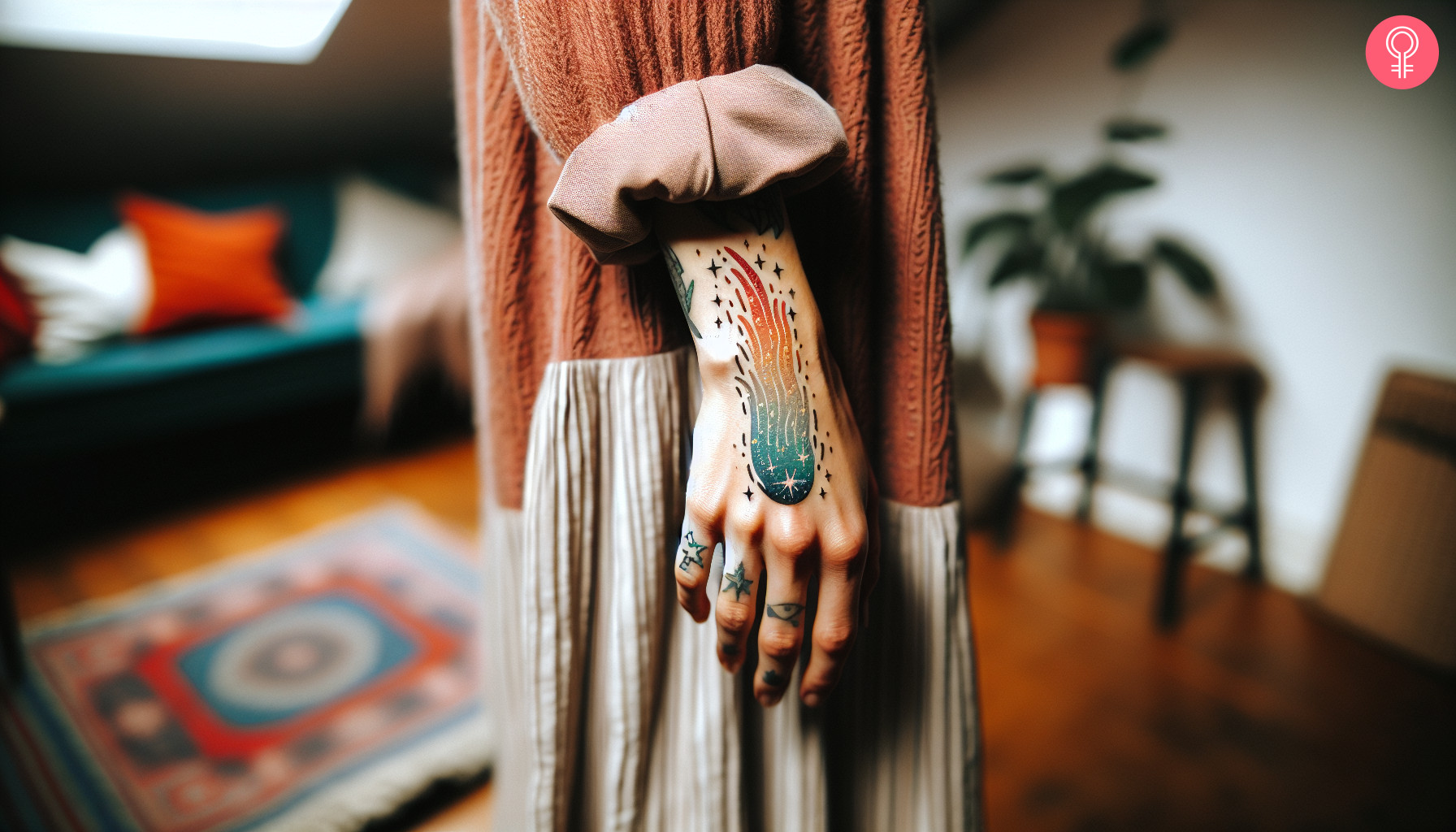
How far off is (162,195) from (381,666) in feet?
6.75

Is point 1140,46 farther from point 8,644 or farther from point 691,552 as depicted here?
point 8,644

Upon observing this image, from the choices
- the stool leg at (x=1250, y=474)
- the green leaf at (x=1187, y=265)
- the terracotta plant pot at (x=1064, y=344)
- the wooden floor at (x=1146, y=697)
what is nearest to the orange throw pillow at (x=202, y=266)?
the wooden floor at (x=1146, y=697)

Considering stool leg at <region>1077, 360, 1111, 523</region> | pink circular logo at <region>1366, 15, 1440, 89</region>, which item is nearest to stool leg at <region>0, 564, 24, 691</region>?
stool leg at <region>1077, 360, 1111, 523</region>

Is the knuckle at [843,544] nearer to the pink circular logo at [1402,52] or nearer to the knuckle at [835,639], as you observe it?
the knuckle at [835,639]

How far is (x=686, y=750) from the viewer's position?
418 millimetres

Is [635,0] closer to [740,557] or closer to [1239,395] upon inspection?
[740,557]

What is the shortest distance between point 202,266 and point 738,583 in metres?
2.52

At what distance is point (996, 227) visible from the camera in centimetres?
167

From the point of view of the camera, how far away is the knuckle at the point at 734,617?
32 cm

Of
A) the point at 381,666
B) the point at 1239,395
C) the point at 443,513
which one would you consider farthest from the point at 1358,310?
the point at 443,513

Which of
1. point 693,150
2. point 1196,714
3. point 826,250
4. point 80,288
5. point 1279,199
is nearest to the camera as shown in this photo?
point 693,150

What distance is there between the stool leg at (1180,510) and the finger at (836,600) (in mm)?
1466

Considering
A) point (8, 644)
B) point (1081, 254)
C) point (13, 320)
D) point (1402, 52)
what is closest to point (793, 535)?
point (1081, 254)

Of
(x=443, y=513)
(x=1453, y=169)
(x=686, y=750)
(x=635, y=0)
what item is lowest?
(x=443, y=513)
